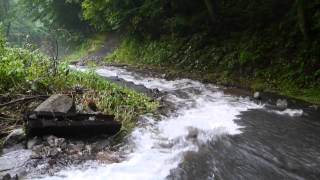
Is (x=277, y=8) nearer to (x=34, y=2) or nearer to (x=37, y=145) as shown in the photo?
(x=37, y=145)

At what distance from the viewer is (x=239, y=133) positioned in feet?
32.7

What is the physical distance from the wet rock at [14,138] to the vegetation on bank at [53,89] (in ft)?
0.76

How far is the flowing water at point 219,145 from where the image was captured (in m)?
7.34

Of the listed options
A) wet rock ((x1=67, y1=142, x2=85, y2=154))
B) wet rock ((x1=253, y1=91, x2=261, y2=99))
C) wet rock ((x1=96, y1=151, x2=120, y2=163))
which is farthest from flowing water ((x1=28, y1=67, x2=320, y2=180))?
wet rock ((x1=67, y1=142, x2=85, y2=154))

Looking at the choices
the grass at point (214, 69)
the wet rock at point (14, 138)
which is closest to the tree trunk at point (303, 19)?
the grass at point (214, 69)

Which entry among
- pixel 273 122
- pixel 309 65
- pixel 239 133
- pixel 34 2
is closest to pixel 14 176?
pixel 239 133

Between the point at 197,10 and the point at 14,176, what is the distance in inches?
633

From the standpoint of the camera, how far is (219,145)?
29.5ft

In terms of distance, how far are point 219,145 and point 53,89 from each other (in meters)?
4.51

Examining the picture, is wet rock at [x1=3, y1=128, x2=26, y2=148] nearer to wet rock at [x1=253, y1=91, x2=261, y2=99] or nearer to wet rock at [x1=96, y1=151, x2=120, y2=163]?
wet rock at [x1=96, y1=151, x2=120, y2=163]

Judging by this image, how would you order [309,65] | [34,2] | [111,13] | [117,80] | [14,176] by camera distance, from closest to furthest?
[14,176] < [309,65] < [117,80] < [111,13] < [34,2]

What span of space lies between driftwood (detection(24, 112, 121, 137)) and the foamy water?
664 millimetres

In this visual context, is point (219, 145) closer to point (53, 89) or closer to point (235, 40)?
point (53, 89)

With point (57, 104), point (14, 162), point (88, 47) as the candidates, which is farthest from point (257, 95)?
point (88, 47)
